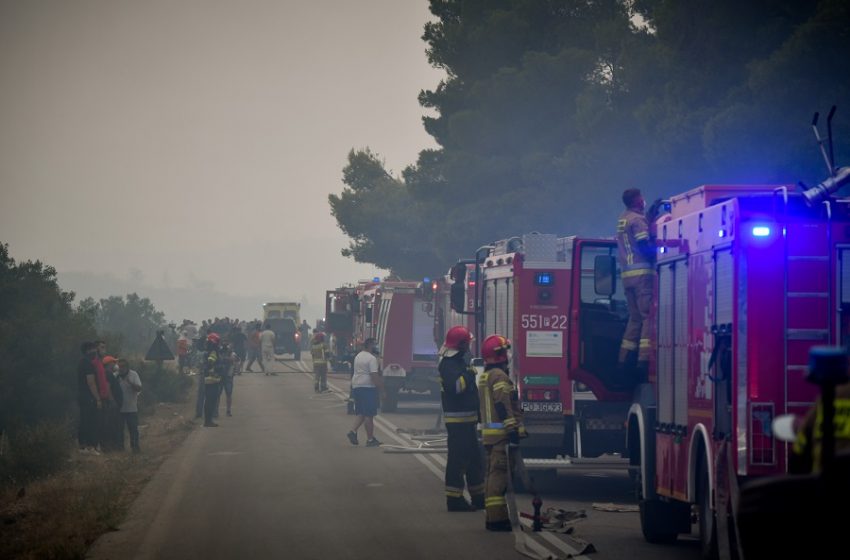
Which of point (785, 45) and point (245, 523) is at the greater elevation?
point (785, 45)

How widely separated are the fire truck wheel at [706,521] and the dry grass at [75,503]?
5532mm

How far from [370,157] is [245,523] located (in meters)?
53.8

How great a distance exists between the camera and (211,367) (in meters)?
27.0

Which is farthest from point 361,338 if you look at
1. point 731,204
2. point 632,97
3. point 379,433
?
point 731,204

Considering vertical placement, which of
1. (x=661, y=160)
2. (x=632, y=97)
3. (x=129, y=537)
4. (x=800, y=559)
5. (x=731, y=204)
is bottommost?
(x=129, y=537)

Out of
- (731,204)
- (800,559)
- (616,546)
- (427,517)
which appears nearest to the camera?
(800,559)

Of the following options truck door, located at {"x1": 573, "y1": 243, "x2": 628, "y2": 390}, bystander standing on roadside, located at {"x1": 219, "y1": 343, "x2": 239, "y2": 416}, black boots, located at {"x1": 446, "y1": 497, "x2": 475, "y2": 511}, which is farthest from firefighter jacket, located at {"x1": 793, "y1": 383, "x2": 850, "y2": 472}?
bystander standing on roadside, located at {"x1": 219, "y1": 343, "x2": 239, "y2": 416}

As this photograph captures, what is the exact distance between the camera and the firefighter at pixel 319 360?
37.1m

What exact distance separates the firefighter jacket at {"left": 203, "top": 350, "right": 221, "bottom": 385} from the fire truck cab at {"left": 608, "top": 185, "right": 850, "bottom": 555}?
17097 mm

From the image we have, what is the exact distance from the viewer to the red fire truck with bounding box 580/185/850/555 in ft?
29.5

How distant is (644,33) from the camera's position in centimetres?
3975

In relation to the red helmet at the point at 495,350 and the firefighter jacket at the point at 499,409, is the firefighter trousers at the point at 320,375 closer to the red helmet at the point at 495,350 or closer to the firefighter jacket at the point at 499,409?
the red helmet at the point at 495,350

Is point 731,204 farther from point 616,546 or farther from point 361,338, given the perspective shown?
point 361,338

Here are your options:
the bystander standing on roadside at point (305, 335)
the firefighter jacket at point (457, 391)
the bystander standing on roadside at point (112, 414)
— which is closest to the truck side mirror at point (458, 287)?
the firefighter jacket at point (457, 391)
